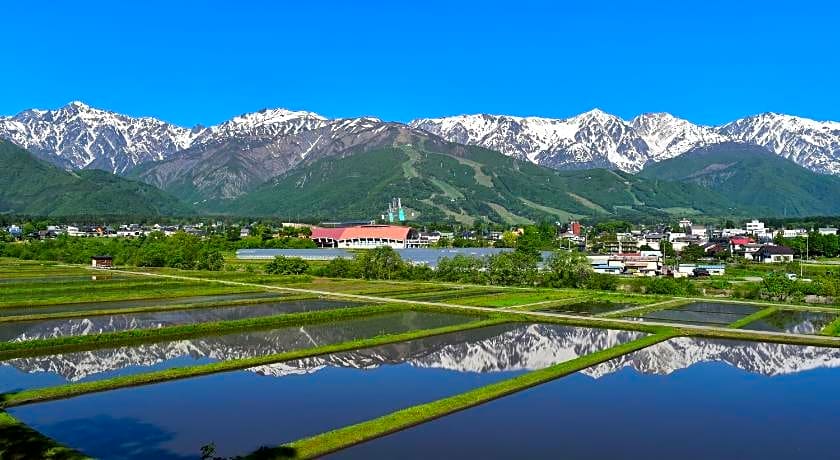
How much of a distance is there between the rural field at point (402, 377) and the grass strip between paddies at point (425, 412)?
70 mm

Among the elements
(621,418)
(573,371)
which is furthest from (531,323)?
(621,418)

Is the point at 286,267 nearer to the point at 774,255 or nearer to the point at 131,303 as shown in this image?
the point at 131,303

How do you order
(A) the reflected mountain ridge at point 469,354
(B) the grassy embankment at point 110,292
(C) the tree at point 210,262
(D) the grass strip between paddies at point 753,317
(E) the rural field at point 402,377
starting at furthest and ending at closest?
(C) the tree at point 210,262
(B) the grassy embankment at point 110,292
(D) the grass strip between paddies at point 753,317
(A) the reflected mountain ridge at point 469,354
(E) the rural field at point 402,377

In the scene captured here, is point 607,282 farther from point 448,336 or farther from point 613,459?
point 613,459

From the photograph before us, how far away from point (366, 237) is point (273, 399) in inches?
4326

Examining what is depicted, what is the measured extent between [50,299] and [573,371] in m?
34.7

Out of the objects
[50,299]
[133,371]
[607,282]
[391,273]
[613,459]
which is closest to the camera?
[613,459]

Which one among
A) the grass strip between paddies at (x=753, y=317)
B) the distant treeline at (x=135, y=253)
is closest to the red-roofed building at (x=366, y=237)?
the distant treeline at (x=135, y=253)

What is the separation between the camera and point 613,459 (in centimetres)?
1692

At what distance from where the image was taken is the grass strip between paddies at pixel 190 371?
2181cm

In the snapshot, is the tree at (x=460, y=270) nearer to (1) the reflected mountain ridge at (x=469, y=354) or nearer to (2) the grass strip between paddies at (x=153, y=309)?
(2) the grass strip between paddies at (x=153, y=309)

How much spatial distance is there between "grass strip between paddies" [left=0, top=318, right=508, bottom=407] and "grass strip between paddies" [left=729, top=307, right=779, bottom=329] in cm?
1410

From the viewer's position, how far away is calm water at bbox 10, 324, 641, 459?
60.3ft

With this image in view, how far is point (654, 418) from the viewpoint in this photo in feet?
66.8
